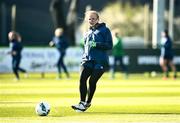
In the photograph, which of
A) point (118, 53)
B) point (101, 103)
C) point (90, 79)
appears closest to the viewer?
point (90, 79)

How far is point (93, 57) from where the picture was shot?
16.8 m

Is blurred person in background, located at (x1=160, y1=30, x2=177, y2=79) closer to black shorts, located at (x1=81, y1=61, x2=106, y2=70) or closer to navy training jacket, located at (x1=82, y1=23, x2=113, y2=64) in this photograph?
navy training jacket, located at (x1=82, y1=23, x2=113, y2=64)

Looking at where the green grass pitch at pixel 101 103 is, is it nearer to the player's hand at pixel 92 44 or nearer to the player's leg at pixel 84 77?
the player's leg at pixel 84 77

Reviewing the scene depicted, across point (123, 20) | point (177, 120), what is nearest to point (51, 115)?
point (177, 120)

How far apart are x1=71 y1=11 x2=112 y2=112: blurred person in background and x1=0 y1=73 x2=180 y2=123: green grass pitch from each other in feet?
1.29

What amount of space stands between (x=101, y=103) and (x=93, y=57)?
2.37m

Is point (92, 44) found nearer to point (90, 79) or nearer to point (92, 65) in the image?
point (92, 65)

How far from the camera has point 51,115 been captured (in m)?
15.9

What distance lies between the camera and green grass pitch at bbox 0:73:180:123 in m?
15.2

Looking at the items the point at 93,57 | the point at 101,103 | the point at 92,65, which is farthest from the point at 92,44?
the point at 101,103

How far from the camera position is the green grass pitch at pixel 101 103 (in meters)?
15.2

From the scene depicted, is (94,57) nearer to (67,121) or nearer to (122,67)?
(67,121)

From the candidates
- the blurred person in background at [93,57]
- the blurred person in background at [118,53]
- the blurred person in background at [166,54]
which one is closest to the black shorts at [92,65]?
the blurred person in background at [93,57]

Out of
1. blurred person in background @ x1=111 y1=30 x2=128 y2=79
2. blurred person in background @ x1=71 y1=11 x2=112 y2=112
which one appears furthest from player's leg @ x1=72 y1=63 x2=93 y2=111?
blurred person in background @ x1=111 y1=30 x2=128 y2=79
